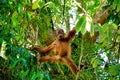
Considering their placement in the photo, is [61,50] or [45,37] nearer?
[61,50]

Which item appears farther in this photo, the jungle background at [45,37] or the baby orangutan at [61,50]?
the baby orangutan at [61,50]

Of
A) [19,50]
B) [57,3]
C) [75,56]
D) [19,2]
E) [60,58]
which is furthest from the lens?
[75,56]

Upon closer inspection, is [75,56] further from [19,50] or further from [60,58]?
[19,50]

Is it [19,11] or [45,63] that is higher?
[19,11]

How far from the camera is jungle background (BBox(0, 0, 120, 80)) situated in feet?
8.98

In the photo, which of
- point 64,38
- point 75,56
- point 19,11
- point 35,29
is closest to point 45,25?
point 35,29

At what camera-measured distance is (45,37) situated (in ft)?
14.5

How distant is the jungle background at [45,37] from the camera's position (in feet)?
8.98

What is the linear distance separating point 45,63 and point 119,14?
→ 3.46 feet

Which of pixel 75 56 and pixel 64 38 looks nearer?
pixel 64 38

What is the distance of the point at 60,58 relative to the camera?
11.9ft

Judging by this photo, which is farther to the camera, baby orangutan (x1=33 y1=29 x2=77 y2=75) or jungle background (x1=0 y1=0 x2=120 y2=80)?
baby orangutan (x1=33 y1=29 x2=77 y2=75)

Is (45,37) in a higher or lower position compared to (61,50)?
higher

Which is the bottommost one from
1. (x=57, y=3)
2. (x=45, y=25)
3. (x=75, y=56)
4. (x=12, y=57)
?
(x=75, y=56)
